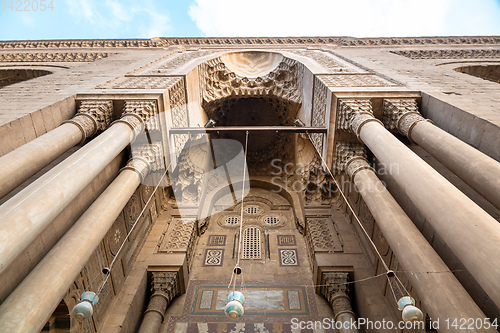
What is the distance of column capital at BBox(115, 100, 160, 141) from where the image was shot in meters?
5.11

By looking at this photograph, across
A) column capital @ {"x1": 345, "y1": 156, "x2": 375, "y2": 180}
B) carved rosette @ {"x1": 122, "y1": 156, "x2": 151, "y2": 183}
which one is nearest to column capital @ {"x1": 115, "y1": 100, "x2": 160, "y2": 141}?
carved rosette @ {"x1": 122, "y1": 156, "x2": 151, "y2": 183}

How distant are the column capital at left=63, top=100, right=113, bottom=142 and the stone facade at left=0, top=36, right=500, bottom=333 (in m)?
0.05

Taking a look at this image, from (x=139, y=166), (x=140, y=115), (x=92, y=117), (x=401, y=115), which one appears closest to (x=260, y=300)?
(x=139, y=166)

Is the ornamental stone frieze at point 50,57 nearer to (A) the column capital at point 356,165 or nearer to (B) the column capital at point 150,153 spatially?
(B) the column capital at point 150,153

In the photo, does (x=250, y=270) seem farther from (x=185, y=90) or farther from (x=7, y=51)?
(x=7, y=51)

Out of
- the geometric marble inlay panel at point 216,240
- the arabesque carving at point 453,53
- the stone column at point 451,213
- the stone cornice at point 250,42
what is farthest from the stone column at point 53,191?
the arabesque carving at point 453,53

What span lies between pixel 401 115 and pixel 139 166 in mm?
4821

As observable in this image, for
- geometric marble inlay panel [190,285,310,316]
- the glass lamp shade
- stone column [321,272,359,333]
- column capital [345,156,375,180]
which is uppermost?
column capital [345,156,375,180]

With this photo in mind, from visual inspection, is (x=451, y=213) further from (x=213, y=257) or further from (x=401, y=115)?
(x=213, y=257)

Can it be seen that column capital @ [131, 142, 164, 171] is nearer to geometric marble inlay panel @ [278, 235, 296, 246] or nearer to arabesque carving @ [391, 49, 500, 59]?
geometric marble inlay panel @ [278, 235, 296, 246]

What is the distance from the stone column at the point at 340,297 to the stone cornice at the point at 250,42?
9.50 metres

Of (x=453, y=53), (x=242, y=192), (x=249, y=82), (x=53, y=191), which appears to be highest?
(x=453, y=53)

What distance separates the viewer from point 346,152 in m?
5.57

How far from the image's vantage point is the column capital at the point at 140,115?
16.8ft
